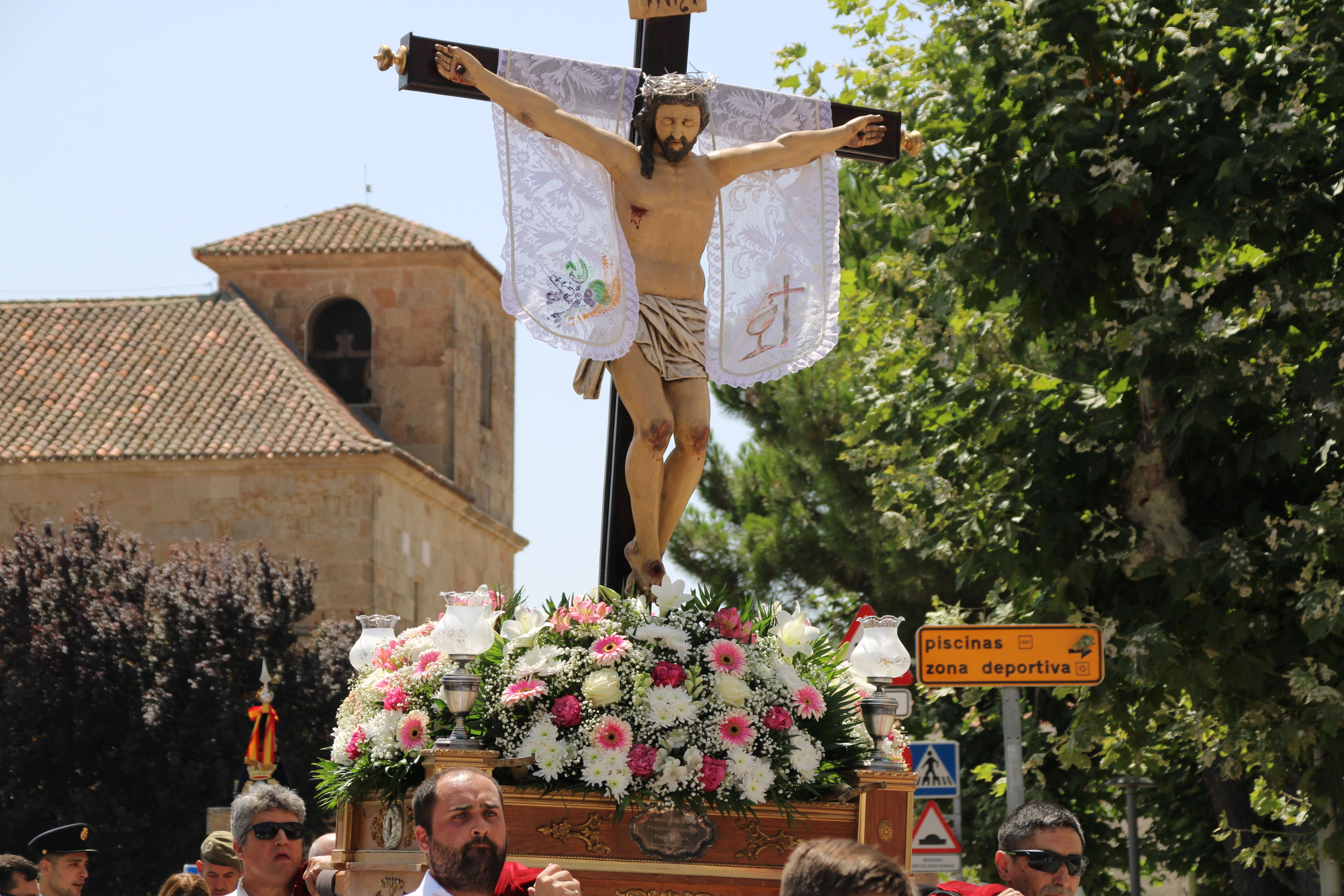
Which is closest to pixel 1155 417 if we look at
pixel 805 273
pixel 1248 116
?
pixel 1248 116

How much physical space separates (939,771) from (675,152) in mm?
6060

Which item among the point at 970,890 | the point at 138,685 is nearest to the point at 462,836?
the point at 970,890

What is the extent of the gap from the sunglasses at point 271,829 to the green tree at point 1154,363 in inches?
266

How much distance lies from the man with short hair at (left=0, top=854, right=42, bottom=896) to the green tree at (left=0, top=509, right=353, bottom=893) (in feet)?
64.8

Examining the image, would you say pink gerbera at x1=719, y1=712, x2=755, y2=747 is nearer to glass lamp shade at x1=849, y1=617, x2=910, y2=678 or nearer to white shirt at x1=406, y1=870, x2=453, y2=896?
glass lamp shade at x1=849, y1=617, x2=910, y2=678

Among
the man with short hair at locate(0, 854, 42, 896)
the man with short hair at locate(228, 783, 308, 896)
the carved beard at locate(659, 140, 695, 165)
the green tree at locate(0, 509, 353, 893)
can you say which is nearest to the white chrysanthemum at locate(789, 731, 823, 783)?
the man with short hair at locate(228, 783, 308, 896)

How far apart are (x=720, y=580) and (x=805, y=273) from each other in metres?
18.6

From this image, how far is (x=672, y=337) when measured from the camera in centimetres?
734

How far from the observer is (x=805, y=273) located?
7996 millimetres

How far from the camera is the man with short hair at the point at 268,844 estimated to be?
542 cm

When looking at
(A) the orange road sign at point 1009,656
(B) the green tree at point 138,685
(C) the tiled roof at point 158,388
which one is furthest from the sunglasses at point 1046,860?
(C) the tiled roof at point 158,388

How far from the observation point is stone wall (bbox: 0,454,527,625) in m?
34.9

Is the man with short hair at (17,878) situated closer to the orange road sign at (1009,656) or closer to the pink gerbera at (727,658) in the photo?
the pink gerbera at (727,658)

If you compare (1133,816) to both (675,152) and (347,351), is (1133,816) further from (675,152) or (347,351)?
(347,351)
